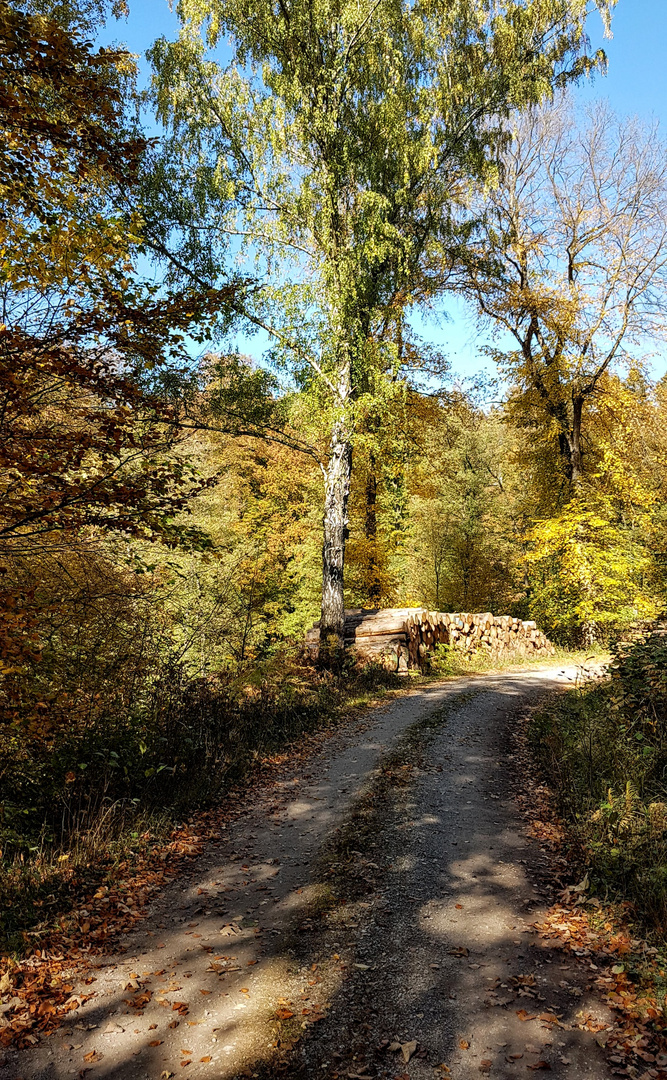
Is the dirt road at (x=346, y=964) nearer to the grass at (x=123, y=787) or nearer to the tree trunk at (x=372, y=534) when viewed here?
the grass at (x=123, y=787)

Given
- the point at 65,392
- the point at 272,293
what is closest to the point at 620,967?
the point at 65,392

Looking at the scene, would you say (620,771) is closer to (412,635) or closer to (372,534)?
(412,635)

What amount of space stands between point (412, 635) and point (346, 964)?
11832 mm

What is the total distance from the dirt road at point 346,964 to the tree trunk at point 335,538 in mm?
6984

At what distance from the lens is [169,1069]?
3.20m

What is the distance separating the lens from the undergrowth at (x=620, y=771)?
4.66 meters

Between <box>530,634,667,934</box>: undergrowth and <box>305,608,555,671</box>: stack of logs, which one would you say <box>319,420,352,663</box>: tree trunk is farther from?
<box>530,634,667,934</box>: undergrowth

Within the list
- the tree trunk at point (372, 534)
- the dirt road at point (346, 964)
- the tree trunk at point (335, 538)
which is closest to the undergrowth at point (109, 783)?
the dirt road at point (346, 964)

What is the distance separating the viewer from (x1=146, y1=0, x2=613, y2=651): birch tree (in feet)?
39.6

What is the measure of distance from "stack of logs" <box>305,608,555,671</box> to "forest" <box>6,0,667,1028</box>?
35.4 inches

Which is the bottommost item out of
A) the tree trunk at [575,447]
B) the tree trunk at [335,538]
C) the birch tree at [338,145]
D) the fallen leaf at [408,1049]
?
the fallen leaf at [408,1049]

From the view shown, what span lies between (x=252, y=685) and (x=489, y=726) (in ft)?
14.2

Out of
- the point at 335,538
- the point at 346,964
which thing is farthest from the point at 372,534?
the point at 346,964

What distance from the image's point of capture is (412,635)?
15.7m
